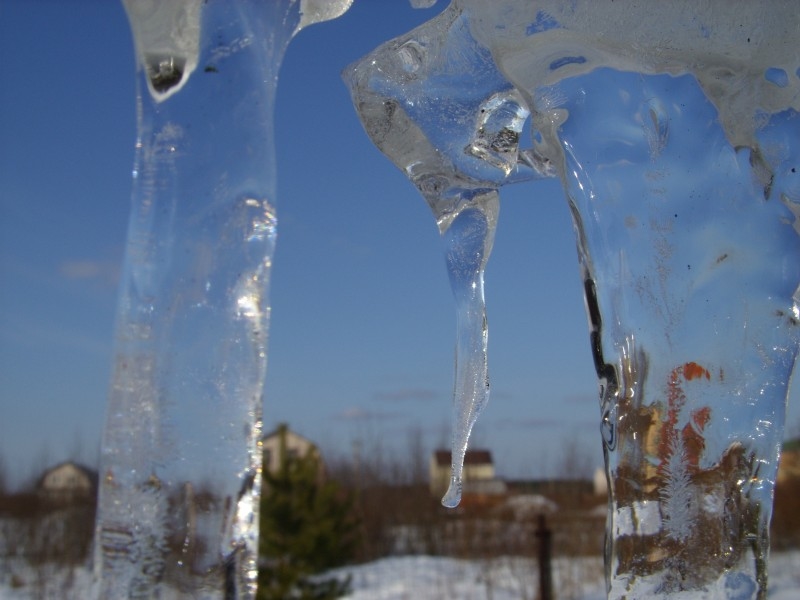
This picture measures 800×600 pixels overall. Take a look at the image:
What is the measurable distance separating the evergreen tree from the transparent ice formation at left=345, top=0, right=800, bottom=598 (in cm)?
636

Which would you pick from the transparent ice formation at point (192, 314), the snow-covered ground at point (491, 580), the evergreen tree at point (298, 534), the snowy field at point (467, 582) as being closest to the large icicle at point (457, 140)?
the transparent ice formation at point (192, 314)

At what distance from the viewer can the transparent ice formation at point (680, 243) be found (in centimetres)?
98

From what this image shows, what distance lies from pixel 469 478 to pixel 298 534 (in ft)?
43.8

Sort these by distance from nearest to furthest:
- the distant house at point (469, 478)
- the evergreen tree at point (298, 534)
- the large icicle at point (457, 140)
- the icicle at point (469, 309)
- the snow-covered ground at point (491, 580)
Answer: the large icicle at point (457, 140) < the icicle at point (469, 309) < the evergreen tree at point (298, 534) < the snow-covered ground at point (491, 580) < the distant house at point (469, 478)

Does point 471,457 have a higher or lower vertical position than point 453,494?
higher

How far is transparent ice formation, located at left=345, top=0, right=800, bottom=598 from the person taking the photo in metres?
0.98

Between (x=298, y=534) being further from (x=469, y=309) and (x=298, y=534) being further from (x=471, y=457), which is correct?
(x=471, y=457)

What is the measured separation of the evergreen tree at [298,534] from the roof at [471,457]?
9710 mm

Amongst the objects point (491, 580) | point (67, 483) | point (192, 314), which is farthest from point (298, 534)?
point (67, 483)

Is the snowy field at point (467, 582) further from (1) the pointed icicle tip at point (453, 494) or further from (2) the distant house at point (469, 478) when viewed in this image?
(1) the pointed icicle tip at point (453, 494)

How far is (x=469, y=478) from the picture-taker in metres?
20.3

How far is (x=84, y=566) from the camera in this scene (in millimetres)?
12336

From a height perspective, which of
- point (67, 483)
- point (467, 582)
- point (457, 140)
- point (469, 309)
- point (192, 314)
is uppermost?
point (67, 483)

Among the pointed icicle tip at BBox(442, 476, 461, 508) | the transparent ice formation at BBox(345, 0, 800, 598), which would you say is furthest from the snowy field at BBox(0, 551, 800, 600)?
the transparent ice formation at BBox(345, 0, 800, 598)
